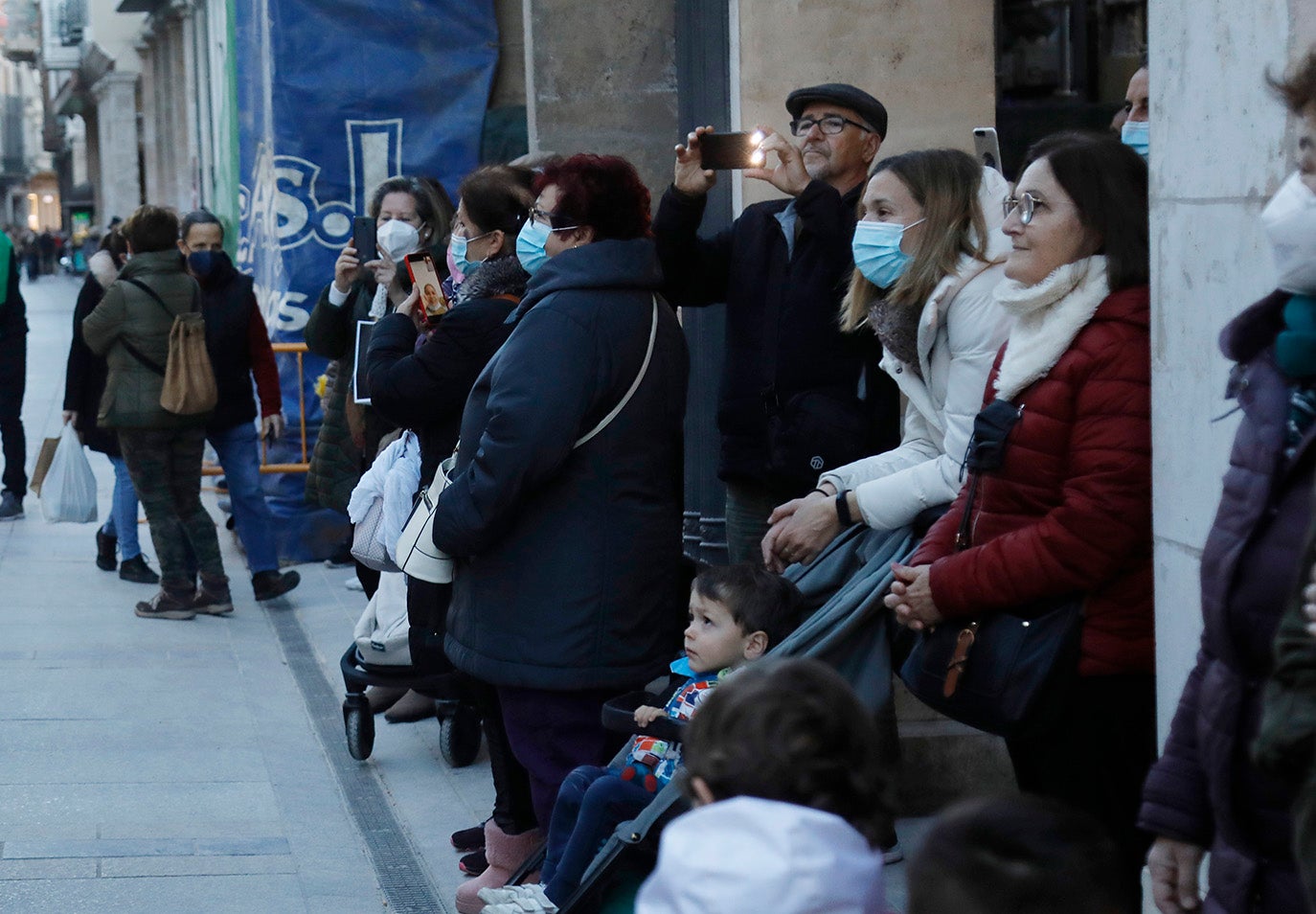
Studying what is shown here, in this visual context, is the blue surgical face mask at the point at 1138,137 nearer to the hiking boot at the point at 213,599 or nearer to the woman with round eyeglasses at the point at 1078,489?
the woman with round eyeglasses at the point at 1078,489

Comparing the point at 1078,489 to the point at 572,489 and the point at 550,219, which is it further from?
the point at 550,219

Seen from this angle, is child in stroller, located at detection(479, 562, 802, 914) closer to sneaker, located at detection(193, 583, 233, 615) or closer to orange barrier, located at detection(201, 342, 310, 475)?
sneaker, located at detection(193, 583, 233, 615)

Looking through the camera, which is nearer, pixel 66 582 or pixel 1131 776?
pixel 1131 776

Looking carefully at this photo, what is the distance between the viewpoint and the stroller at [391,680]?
5.74m

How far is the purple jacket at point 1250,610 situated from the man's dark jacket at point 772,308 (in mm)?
2029

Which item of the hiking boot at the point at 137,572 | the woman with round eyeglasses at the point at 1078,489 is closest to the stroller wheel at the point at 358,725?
the woman with round eyeglasses at the point at 1078,489

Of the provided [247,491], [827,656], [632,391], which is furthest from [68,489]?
[827,656]

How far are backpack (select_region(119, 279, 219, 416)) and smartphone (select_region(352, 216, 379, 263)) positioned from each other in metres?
2.19

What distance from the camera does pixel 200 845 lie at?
5.26 meters

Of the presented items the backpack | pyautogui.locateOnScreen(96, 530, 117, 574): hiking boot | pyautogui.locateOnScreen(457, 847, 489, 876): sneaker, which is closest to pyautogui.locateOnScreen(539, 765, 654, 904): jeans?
pyautogui.locateOnScreen(457, 847, 489, 876): sneaker

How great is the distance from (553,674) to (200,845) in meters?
1.58

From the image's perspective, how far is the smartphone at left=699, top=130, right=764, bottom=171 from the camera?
4637 millimetres

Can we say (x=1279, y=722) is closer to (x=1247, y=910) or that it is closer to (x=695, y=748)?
(x=1247, y=910)

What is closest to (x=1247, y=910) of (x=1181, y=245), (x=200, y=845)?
(x=1181, y=245)
